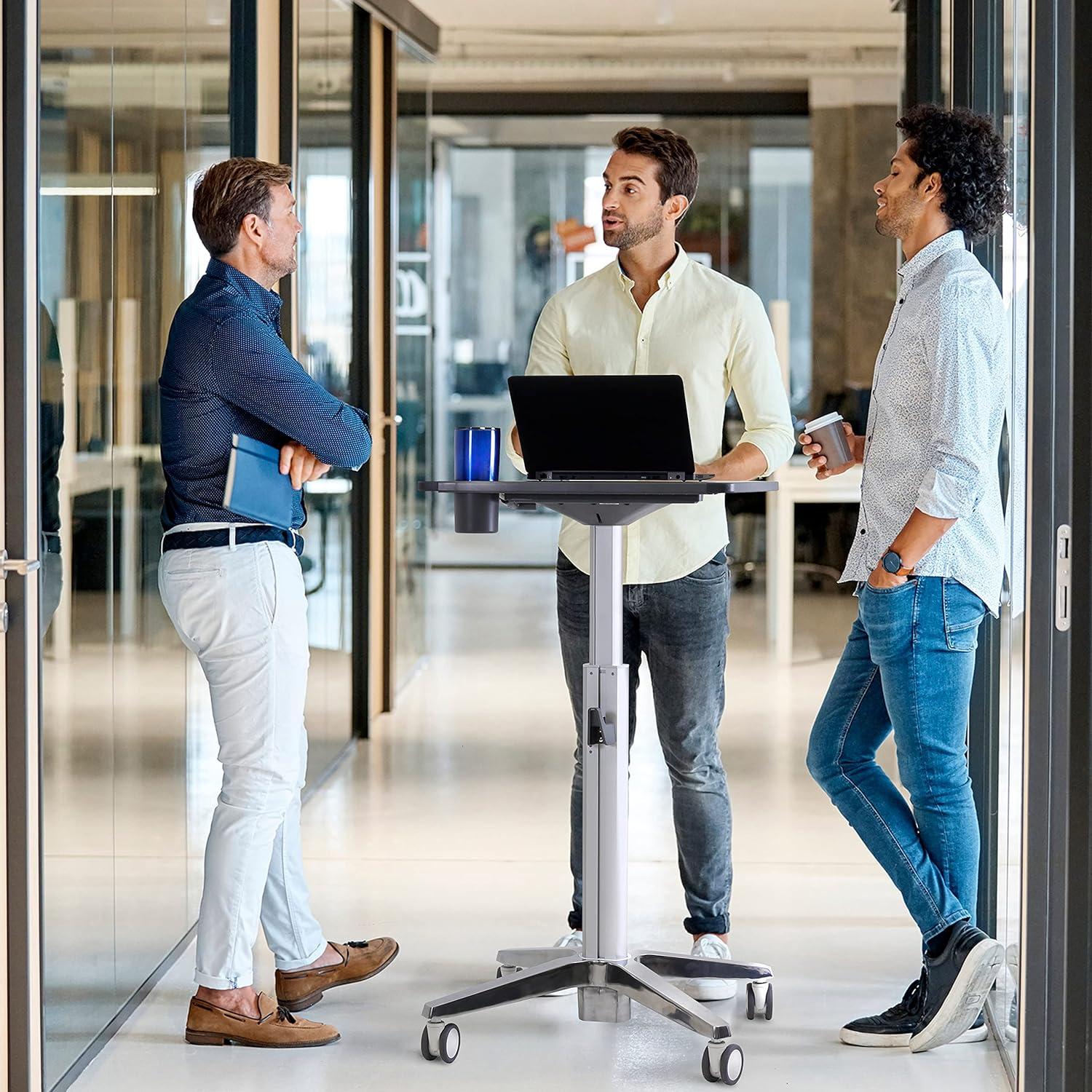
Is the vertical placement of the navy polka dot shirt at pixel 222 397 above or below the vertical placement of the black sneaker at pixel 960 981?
above

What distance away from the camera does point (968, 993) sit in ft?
9.51

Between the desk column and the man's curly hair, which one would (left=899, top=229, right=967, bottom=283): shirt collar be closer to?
the man's curly hair

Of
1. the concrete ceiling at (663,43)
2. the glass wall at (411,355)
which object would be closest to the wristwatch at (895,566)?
the glass wall at (411,355)

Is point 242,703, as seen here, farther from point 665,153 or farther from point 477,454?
point 665,153

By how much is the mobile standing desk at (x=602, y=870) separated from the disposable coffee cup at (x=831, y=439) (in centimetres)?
34

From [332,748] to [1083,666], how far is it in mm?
3721

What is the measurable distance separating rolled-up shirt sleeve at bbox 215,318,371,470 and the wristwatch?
998 millimetres

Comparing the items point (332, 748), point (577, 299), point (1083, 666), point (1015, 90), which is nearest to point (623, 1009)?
point (1083, 666)

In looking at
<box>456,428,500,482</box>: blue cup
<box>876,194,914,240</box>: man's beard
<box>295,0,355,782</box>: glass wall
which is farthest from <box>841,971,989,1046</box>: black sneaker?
<box>295,0,355,782</box>: glass wall

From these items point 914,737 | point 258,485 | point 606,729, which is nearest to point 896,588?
point 914,737

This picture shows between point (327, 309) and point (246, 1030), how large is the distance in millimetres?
3105

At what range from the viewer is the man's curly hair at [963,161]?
290 centimetres

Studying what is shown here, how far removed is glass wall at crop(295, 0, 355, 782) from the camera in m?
5.16

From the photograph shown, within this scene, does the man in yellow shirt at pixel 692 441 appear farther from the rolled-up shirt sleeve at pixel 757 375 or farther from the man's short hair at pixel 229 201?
the man's short hair at pixel 229 201
